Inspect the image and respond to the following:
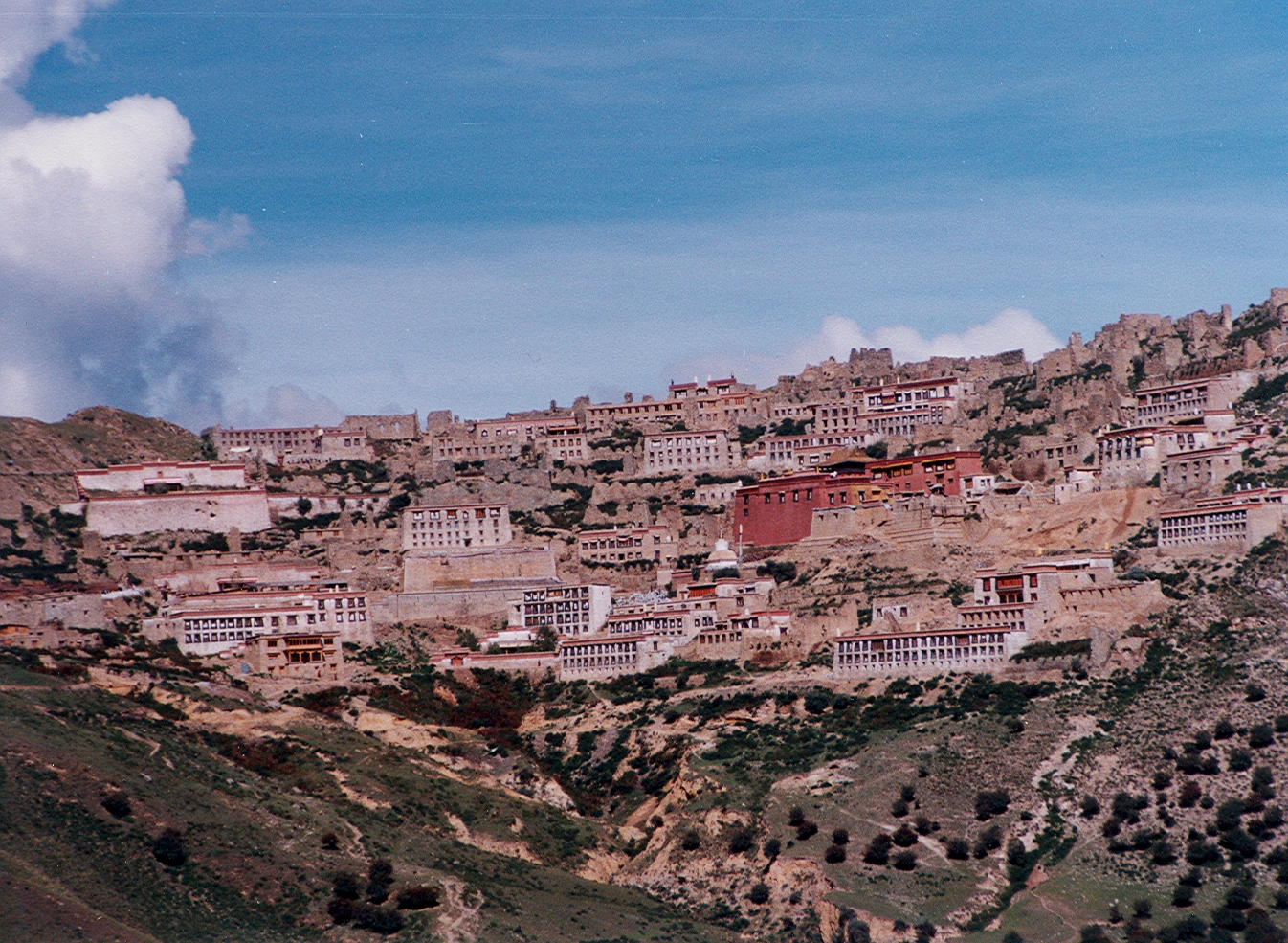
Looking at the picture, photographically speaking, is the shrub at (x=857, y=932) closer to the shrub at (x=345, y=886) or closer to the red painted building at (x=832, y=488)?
the shrub at (x=345, y=886)

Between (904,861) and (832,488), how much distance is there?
30.8m

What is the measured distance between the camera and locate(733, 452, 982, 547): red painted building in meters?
87.4

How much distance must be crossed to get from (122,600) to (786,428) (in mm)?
40738

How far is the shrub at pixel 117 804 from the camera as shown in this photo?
5581 cm

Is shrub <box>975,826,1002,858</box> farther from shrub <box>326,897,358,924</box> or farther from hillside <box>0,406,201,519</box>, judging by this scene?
hillside <box>0,406,201,519</box>

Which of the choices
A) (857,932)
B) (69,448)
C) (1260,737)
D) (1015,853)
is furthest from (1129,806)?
(69,448)

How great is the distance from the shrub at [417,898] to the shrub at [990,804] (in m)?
17.1

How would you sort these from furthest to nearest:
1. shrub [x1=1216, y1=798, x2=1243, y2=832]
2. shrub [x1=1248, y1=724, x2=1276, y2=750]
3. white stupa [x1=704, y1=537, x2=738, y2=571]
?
white stupa [x1=704, y1=537, x2=738, y2=571] < shrub [x1=1248, y1=724, x2=1276, y2=750] < shrub [x1=1216, y1=798, x2=1243, y2=832]

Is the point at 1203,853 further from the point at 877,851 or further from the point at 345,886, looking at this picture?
the point at 345,886

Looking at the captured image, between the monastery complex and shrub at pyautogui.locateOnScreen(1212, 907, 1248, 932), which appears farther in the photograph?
the monastery complex

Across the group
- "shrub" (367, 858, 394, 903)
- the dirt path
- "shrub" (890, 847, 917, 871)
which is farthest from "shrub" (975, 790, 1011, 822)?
"shrub" (367, 858, 394, 903)

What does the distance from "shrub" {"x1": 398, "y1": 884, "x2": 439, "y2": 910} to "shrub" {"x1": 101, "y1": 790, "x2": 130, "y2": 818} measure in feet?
26.8

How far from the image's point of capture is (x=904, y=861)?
58719 millimetres

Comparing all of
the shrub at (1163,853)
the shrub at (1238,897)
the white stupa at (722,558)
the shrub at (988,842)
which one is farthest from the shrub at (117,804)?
the white stupa at (722,558)
